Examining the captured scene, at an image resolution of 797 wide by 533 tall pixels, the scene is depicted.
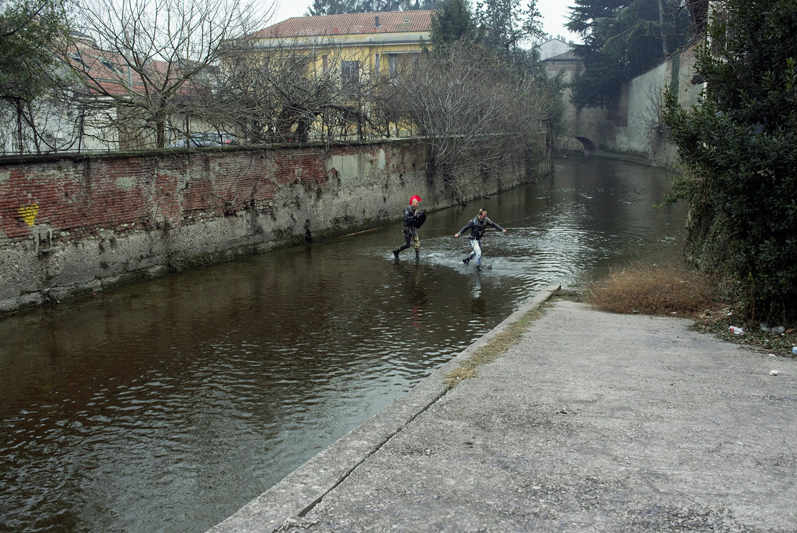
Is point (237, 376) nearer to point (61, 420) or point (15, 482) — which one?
point (61, 420)

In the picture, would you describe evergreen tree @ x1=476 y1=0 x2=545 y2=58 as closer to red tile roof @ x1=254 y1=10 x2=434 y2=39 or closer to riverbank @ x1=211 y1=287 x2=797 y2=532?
red tile roof @ x1=254 y1=10 x2=434 y2=39

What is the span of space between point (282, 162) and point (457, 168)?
11.4 meters

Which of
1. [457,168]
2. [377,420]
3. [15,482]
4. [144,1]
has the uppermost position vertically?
[144,1]

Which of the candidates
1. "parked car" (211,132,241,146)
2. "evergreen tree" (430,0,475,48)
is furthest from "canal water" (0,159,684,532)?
"evergreen tree" (430,0,475,48)

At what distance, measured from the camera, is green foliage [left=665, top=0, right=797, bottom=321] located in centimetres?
802

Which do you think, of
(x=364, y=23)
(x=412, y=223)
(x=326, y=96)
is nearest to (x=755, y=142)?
(x=412, y=223)

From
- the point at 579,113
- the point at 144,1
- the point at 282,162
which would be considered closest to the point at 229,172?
the point at 282,162

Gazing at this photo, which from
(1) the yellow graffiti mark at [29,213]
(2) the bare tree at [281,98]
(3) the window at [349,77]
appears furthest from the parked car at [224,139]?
(1) the yellow graffiti mark at [29,213]

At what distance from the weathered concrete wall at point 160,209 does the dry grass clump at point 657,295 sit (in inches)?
375

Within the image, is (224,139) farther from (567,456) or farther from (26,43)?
(567,456)

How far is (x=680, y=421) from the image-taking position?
220 inches

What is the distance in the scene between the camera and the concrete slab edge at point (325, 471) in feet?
13.8

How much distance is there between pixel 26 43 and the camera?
12484 millimetres

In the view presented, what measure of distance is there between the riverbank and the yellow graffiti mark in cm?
879
